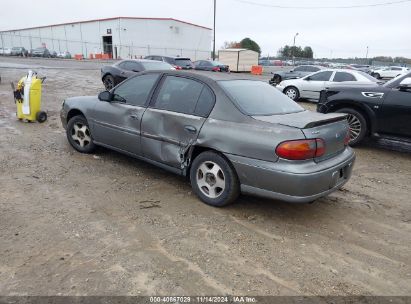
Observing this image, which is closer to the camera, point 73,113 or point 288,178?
point 288,178

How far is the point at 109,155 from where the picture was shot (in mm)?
6129

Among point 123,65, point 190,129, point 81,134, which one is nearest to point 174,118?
point 190,129

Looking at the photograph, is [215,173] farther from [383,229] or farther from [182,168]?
[383,229]

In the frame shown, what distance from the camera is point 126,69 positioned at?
15.0m

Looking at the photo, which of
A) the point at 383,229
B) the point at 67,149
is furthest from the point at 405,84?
the point at 67,149

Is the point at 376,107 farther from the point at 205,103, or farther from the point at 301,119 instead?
the point at 205,103

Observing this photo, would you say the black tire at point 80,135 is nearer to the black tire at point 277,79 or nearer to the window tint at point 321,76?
the window tint at point 321,76

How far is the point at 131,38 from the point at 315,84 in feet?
170

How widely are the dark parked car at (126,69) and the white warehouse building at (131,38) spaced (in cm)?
4398

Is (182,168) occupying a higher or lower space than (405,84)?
lower

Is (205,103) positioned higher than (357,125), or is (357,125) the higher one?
(205,103)

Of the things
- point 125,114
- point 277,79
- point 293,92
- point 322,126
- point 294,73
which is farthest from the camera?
point 277,79

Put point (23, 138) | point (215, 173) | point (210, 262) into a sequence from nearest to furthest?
point (210, 262) < point (215, 173) < point (23, 138)

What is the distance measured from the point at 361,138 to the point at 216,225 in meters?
4.67
